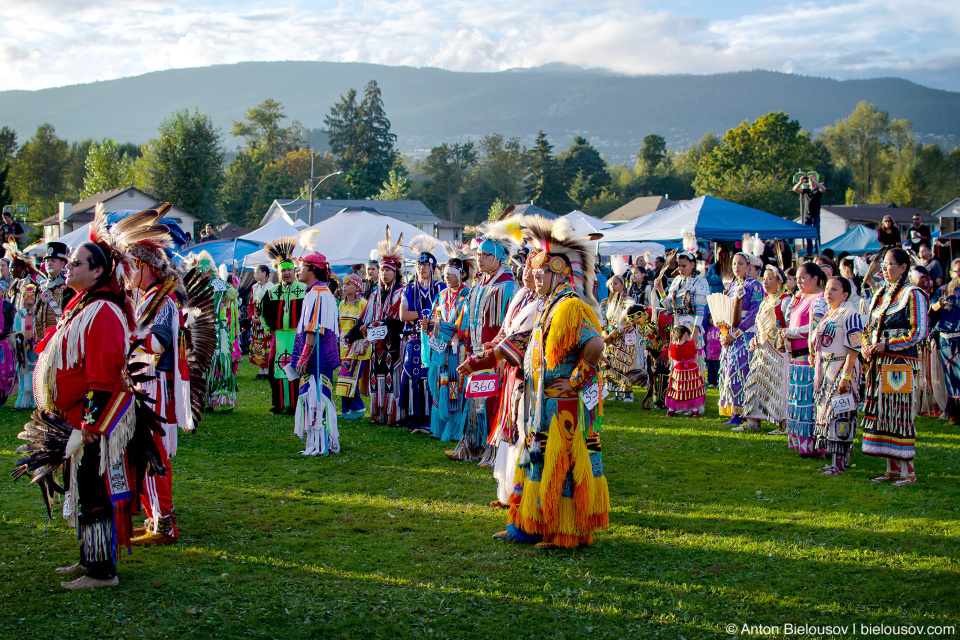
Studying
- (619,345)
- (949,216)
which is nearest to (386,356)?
(619,345)

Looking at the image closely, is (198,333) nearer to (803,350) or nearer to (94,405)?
(94,405)

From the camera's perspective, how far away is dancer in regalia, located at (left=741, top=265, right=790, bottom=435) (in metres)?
7.50

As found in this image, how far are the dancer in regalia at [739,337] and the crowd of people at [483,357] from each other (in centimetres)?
2

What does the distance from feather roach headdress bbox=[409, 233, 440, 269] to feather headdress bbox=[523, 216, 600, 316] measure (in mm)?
3597

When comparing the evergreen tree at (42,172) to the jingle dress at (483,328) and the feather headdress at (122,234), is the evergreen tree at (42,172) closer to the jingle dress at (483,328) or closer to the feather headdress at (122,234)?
the jingle dress at (483,328)

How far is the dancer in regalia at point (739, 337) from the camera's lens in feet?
28.1

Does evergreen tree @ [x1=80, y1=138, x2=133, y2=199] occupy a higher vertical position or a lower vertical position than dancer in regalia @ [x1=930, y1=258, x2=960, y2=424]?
higher

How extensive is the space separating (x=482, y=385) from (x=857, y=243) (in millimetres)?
22244

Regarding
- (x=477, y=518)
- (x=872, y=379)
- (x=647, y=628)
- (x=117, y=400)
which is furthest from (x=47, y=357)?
(x=872, y=379)

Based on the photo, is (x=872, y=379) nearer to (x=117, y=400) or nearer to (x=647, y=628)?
(x=647, y=628)

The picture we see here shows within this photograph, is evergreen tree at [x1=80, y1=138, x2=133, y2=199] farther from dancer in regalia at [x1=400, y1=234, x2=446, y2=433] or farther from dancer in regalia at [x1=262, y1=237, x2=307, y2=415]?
dancer in regalia at [x1=400, y1=234, x2=446, y2=433]

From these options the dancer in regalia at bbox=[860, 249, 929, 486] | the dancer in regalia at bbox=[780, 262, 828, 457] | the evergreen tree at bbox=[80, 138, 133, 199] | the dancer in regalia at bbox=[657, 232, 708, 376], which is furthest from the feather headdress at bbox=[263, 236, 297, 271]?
the evergreen tree at bbox=[80, 138, 133, 199]

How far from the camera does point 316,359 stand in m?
7.15

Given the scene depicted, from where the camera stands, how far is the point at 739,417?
909 centimetres
